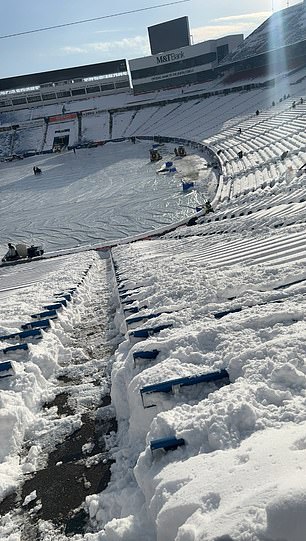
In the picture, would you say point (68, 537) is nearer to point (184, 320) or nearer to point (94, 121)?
point (184, 320)

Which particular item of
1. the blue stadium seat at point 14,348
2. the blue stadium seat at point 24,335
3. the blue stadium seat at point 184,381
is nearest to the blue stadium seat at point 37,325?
the blue stadium seat at point 24,335

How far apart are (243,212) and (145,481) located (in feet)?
44.7

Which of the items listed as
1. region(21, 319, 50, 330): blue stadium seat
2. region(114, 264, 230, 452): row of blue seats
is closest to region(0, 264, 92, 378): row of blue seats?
region(21, 319, 50, 330): blue stadium seat

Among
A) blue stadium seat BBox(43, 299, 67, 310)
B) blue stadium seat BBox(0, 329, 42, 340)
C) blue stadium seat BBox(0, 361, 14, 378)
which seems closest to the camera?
blue stadium seat BBox(0, 361, 14, 378)

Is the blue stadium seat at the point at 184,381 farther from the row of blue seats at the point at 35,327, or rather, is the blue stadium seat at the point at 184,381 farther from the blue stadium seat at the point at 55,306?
the blue stadium seat at the point at 55,306

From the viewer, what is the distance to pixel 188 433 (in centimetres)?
308

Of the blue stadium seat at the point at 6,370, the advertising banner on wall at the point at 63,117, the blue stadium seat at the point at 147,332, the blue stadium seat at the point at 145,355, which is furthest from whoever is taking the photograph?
the advertising banner on wall at the point at 63,117

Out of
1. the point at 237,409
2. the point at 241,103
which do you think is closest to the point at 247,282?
the point at 237,409

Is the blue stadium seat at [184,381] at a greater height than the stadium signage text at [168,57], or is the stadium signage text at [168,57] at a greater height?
the stadium signage text at [168,57]

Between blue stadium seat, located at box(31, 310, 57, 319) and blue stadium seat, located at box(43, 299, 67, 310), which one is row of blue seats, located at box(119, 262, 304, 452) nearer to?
blue stadium seat, located at box(31, 310, 57, 319)

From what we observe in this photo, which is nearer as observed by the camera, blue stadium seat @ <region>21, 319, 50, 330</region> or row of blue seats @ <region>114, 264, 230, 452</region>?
row of blue seats @ <region>114, 264, 230, 452</region>

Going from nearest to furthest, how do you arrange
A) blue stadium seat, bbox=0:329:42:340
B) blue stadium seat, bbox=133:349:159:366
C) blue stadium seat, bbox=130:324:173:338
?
1. blue stadium seat, bbox=133:349:159:366
2. blue stadium seat, bbox=130:324:173:338
3. blue stadium seat, bbox=0:329:42:340

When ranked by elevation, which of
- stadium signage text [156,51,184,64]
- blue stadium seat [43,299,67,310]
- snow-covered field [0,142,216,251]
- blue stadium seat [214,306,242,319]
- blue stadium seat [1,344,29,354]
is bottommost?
blue stadium seat [43,299,67,310]

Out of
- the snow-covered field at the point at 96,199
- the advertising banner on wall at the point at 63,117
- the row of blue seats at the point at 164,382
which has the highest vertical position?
the advertising banner on wall at the point at 63,117
